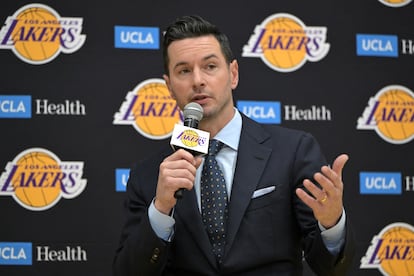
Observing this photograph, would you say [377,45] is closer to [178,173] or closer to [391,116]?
[391,116]

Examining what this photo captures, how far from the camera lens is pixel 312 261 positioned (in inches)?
78.1

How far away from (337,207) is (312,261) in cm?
24

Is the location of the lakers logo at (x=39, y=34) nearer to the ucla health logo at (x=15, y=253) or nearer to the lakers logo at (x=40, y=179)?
the lakers logo at (x=40, y=179)

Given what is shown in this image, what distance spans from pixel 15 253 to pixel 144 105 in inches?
44.7

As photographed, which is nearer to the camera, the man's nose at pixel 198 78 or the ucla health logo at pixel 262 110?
the man's nose at pixel 198 78

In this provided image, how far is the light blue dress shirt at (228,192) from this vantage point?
1.91m

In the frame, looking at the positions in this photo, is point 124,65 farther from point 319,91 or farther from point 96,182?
point 319,91

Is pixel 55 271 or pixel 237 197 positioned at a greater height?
pixel 237 197

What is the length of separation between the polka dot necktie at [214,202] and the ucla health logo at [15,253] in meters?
1.68

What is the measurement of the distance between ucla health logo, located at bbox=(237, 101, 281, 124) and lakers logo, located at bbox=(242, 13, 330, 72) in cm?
24

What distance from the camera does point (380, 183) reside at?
377 cm

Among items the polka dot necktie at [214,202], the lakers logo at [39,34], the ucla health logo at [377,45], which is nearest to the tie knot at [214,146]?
the polka dot necktie at [214,202]

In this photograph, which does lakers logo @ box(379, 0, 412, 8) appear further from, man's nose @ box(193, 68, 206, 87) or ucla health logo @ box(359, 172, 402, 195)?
man's nose @ box(193, 68, 206, 87)

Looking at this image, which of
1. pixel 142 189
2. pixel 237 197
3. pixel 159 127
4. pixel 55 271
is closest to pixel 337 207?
pixel 237 197
